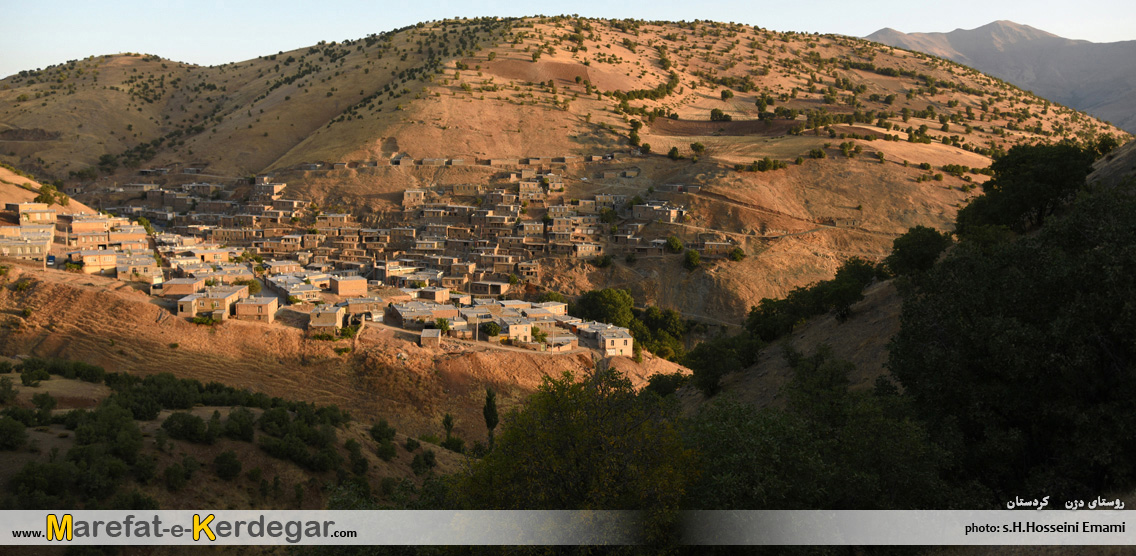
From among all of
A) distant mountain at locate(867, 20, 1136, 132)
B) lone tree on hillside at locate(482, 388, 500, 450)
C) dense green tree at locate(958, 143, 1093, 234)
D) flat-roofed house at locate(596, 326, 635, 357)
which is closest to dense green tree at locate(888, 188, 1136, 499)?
dense green tree at locate(958, 143, 1093, 234)

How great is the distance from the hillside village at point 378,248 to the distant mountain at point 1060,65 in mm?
108467

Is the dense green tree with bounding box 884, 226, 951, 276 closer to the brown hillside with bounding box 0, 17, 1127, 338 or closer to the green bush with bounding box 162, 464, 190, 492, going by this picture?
the green bush with bounding box 162, 464, 190, 492

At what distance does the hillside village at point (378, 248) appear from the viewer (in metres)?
31.7

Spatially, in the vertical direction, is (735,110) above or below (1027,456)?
above

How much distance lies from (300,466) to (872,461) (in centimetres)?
1214

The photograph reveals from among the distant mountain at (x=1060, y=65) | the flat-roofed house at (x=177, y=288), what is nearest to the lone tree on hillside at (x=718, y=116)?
the flat-roofed house at (x=177, y=288)

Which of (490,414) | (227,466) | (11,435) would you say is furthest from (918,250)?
(11,435)

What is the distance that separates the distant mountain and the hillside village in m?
108

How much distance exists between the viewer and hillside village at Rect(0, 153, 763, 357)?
104 feet

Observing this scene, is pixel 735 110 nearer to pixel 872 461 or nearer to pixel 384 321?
pixel 384 321

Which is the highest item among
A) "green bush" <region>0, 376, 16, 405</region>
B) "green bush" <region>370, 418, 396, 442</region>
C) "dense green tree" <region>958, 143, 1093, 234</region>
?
"dense green tree" <region>958, 143, 1093, 234</region>

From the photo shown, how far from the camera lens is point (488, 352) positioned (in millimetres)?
29859

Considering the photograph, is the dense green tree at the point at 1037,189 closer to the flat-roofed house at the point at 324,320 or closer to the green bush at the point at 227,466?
the green bush at the point at 227,466

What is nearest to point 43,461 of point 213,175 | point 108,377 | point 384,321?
point 108,377
